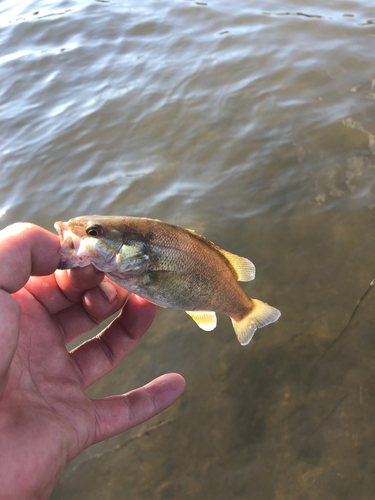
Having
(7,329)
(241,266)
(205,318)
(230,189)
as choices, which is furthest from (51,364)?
(230,189)

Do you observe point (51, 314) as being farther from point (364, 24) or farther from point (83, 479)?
point (364, 24)

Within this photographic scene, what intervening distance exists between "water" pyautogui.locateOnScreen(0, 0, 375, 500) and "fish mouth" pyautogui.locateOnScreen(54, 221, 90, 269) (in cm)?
187

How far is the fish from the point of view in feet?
7.82

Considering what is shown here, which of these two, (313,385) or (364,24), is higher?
(364,24)

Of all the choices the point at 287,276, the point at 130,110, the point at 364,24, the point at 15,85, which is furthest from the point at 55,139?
the point at 364,24

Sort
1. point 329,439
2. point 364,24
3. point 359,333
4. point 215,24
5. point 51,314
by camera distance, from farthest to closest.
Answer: point 215,24 < point 364,24 < point 359,333 < point 329,439 < point 51,314

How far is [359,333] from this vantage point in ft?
12.3

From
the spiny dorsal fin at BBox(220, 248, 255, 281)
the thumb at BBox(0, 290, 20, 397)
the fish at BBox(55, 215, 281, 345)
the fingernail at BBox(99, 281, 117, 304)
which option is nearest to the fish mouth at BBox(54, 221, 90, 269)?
the fish at BBox(55, 215, 281, 345)

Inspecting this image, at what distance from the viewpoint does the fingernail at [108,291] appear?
2699mm

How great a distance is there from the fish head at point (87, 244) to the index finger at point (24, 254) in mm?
74

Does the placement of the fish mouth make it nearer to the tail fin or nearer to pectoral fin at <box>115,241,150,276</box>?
pectoral fin at <box>115,241,150,276</box>

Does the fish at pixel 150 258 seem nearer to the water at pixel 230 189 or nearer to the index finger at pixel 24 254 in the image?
the index finger at pixel 24 254

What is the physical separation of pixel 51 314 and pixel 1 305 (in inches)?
38.0

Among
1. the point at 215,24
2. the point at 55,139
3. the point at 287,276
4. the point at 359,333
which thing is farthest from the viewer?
the point at 215,24
